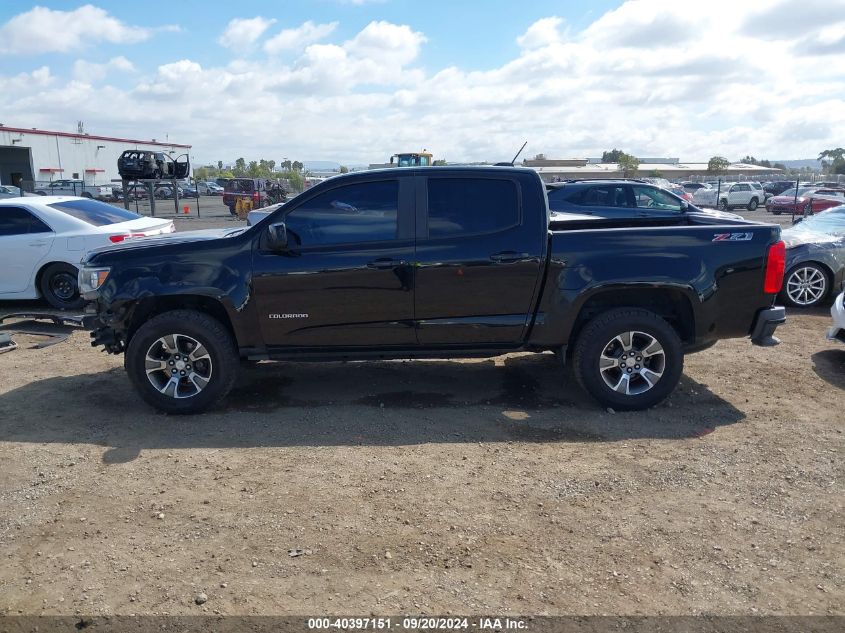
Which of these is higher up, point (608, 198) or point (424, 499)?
point (608, 198)

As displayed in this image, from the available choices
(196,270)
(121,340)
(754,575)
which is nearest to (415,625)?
(754,575)

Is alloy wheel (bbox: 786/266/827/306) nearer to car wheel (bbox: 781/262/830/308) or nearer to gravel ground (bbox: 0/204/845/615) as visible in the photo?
car wheel (bbox: 781/262/830/308)

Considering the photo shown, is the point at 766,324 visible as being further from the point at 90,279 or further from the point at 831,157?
the point at 831,157

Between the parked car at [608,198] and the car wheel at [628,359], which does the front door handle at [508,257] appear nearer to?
the car wheel at [628,359]

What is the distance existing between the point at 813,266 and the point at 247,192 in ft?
98.5

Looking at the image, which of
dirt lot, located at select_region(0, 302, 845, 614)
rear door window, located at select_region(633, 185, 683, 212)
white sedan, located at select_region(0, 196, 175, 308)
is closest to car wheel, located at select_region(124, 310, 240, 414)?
dirt lot, located at select_region(0, 302, 845, 614)

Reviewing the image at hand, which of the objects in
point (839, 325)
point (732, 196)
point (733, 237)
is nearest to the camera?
point (733, 237)

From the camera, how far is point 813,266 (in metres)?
9.58

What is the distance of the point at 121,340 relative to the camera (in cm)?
579

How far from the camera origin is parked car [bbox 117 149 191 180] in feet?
82.5

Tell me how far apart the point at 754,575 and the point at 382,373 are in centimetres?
399

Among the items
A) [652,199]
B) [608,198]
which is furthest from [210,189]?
[652,199]

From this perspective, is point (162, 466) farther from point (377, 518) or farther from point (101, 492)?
point (377, 518)

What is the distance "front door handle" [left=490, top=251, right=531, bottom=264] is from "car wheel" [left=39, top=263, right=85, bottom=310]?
6.78m
